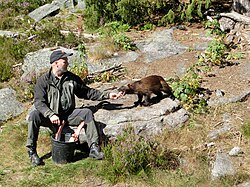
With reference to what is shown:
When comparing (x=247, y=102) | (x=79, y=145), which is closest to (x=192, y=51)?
(x=247, y=102)

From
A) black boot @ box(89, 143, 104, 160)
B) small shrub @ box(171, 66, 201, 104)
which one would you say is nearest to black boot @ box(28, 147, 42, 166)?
black boot @ box(89, 143, 104, 160)

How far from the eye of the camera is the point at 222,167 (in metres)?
6.38

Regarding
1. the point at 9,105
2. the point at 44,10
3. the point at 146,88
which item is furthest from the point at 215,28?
the point at 44,10

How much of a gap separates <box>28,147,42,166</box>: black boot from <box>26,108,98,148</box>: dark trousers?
0.09m

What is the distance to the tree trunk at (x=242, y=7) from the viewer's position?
38.0 ft

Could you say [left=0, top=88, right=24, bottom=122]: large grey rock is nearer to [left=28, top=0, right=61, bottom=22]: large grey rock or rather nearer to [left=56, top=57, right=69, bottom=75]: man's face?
[left=56, top=57, right=69, bottom=75]: man's face

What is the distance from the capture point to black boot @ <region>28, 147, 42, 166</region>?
6.94 meters

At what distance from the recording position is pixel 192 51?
10.6 meters

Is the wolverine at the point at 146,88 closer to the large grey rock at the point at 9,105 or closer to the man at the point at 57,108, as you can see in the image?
the man at the point at 57,108

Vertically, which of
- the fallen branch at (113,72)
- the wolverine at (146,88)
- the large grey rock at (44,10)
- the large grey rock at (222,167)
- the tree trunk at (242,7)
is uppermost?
the tree trunk at (242,7)

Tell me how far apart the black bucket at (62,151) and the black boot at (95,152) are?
269 millimetres

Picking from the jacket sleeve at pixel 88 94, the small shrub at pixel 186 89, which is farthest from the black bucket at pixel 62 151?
the small shrub at pixel 186 89

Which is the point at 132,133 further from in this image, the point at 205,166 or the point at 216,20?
the point at 216,20

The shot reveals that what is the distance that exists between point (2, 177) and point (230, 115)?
3.88 m
